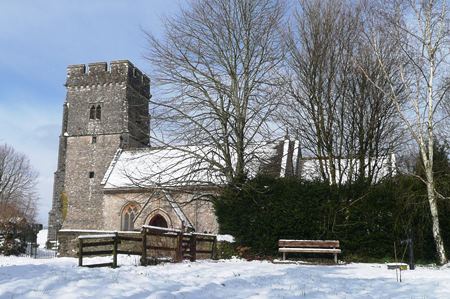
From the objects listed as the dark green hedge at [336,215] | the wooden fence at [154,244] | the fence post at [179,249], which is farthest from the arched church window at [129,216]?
the fence post at [179,249]

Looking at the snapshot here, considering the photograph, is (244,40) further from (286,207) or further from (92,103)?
(92,103)

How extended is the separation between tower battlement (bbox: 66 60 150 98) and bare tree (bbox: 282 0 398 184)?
1938 cm

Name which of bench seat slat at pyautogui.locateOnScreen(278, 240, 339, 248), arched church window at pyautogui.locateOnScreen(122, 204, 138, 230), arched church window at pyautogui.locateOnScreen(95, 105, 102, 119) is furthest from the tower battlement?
bench seat slat at pyautogui.locateOnScreen(278, 240, 339, 248)

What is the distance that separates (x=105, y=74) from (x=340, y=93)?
891 inches

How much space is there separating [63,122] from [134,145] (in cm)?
739

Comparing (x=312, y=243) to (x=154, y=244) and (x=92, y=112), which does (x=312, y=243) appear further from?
(x=92, y=112)

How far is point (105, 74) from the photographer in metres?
38.0

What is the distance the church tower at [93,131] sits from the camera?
1380 inches

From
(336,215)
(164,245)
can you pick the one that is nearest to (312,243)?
(336,215)

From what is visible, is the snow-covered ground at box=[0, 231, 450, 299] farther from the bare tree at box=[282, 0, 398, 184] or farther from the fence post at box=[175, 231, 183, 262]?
the bare tree at box=[282, 0, 398, 184]

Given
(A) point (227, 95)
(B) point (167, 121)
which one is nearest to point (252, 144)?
(A) point (227, 95)

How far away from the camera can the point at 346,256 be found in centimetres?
1670

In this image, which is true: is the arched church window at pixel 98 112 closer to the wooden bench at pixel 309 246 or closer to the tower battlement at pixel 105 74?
the tower battlement at pixel 105 74

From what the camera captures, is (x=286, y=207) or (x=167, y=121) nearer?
(x=286, y=207)
